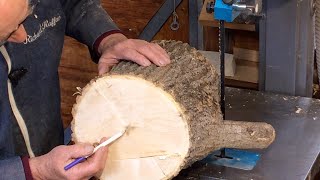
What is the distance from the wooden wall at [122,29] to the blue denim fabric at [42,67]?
3.10 ft

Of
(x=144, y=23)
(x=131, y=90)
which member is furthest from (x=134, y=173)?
(x=144, y=23)

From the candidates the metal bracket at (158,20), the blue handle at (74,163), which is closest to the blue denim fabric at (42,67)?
the blue handle at (74,163)

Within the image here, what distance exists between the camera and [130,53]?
5.50 ft

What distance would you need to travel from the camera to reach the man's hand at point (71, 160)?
1482 mm

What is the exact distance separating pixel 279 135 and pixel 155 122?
47 centimetres

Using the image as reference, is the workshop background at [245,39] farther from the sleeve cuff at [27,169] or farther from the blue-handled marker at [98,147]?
the sleeve cuff at [27,169]

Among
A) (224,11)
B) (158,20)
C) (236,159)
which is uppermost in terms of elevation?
(224,11)

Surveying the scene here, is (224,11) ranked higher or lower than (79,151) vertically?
higher

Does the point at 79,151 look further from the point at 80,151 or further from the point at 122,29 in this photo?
the point at 122,29

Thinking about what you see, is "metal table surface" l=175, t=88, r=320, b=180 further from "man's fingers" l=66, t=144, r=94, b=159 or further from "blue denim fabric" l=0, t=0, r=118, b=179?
"blue denim fabric" l=0, t=0, r=118, b=179

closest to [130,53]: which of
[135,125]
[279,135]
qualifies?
[135,125]

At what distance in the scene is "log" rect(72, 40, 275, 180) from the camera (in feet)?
4.99

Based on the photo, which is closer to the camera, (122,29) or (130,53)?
(130,53)

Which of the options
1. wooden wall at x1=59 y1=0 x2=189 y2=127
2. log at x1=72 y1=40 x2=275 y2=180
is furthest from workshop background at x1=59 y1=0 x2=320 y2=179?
log at x1=72 y1=40 x2=275 y2=180
